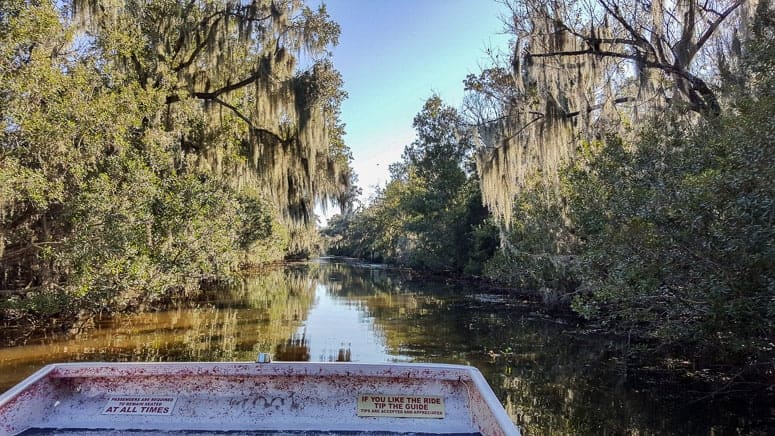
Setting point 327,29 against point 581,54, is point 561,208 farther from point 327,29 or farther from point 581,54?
point 327,29

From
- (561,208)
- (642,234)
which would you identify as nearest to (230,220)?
(561,208)

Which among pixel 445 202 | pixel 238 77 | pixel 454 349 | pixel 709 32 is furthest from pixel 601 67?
pixel 445 202

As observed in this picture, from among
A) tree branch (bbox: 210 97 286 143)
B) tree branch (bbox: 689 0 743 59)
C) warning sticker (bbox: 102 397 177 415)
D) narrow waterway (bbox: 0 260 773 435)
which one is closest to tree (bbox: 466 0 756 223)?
tree branch (bbox: 689 0 743 59)

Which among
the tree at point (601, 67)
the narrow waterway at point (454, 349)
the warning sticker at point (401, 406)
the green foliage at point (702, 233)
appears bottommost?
the narrow waterway at point (454, 349)

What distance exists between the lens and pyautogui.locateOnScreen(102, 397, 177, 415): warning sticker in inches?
135

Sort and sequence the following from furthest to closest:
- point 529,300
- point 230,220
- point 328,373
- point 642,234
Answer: point 529,300
point 230,220
point 642,234
point 328,373

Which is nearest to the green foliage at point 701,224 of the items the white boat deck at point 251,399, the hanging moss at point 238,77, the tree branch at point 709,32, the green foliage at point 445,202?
the tree branch at point 709,32

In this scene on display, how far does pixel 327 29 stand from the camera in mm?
11281

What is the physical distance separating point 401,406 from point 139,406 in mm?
1911

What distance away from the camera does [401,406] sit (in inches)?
138

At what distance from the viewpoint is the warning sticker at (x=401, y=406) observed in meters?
3.44

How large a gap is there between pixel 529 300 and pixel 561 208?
635cm

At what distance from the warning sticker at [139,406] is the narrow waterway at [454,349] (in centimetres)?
411

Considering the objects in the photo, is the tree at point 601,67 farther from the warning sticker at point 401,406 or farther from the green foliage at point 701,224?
the warning sticker at point 401,406
